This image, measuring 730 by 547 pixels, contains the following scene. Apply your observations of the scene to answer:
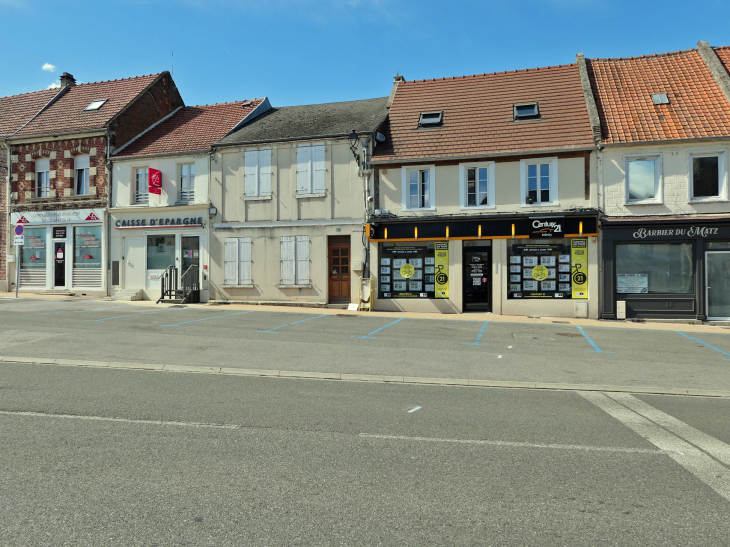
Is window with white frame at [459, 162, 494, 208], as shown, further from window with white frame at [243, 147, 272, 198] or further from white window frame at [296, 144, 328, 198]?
window with white frame at [243, 147, 272, 198]

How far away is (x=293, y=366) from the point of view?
8695 millimetres

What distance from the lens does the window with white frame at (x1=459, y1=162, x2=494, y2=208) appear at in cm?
1778

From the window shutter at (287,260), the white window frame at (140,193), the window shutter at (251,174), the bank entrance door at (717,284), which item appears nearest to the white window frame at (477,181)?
the window shutter at (287,260)

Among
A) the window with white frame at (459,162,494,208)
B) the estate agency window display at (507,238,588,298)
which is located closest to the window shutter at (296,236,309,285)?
the window with white frame at (459,162,494,208)

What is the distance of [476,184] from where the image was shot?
17906mm

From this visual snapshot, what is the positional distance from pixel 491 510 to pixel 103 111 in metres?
24.8

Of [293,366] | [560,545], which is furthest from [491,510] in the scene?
[293,366]

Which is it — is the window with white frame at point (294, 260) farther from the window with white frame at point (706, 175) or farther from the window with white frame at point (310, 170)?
the window with white frame at point (706, 175)

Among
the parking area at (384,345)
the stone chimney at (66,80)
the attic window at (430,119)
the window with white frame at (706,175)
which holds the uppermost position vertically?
the stone chimney at (66,80)

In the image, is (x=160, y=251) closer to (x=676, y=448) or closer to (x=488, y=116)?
(x=488, y=116)

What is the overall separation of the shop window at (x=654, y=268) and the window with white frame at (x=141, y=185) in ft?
60.0

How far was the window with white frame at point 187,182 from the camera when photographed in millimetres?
20922

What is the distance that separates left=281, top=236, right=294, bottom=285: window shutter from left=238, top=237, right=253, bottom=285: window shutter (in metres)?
1.38

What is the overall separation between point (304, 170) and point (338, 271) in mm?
4032
